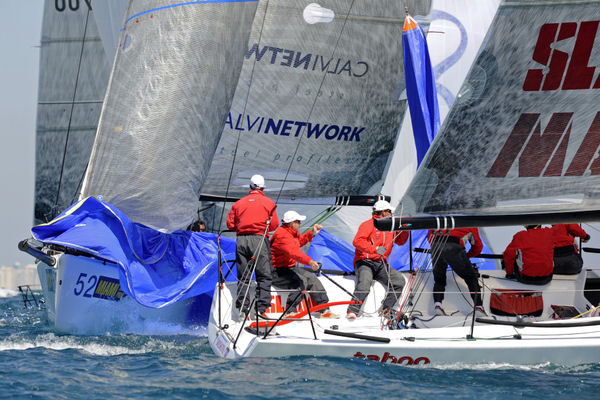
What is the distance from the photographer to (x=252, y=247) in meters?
7.23

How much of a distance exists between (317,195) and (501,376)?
19.7 feet

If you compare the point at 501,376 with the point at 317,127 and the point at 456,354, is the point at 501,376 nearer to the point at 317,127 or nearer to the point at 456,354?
the point at 456,354

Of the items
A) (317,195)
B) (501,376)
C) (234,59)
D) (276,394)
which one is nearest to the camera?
(276,394)

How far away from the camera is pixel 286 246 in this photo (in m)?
7.65

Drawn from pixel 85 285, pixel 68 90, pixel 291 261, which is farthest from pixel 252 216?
pixel 68 90

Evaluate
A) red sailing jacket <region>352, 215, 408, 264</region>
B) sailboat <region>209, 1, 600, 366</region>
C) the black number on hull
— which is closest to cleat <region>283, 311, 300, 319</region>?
sailboat <region>209, 1, 600, 366</region>

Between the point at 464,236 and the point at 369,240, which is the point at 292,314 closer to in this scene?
the point at 369,240

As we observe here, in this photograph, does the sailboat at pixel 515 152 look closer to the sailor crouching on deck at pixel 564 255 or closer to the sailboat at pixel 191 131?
the sailor crouching on deck at pixel 564 255

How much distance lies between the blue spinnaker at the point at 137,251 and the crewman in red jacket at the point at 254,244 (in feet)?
3.87

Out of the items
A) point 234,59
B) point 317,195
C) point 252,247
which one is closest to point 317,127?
point 317,195

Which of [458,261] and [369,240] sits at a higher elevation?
[369,240]

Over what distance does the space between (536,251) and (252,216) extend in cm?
234

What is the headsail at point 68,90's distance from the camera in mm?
13203

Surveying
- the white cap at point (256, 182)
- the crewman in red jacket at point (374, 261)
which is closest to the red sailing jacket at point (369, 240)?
the crewman in red jacket at point (374, 261)
